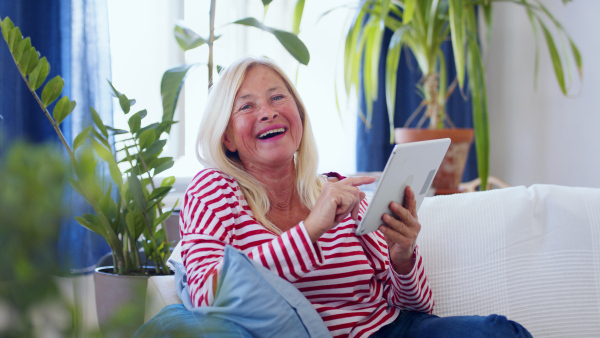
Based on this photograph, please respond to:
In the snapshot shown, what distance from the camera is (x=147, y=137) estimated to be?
1.46 meters

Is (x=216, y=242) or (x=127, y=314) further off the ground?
(x=127, y=314)

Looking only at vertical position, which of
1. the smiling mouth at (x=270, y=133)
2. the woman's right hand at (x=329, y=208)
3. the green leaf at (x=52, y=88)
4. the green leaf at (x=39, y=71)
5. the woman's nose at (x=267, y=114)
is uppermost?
the green leaf at (x=39, y=71)

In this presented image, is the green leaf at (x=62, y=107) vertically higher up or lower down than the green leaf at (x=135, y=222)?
higher up

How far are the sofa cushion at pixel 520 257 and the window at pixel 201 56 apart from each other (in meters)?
1.07

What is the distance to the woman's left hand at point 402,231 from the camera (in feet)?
3.51

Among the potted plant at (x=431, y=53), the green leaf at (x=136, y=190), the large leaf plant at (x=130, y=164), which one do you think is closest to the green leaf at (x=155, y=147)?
the large leaf plant at (x=130, y=164)

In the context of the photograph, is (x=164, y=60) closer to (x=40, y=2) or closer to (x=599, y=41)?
(x=40, y=2)

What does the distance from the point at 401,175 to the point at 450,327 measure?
328mm

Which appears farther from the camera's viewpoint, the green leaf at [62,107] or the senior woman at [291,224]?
the green leaf at [62,107]

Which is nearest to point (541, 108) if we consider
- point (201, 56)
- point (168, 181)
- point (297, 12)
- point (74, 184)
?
point (297, 12)

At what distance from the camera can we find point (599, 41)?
9.06 feet

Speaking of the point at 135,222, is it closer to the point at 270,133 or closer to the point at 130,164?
the point at 130,164

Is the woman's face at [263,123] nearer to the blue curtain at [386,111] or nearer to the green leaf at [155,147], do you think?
the green leaf at [155,147]

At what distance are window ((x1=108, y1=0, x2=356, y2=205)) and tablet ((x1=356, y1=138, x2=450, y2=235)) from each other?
46.5 inches
